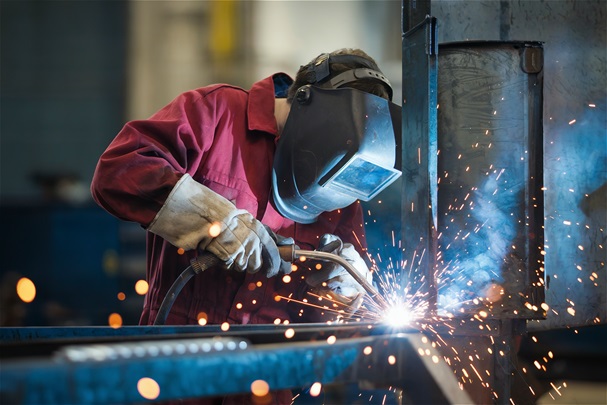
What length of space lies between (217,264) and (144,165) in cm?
33

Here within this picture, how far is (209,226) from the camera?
191 centimetres

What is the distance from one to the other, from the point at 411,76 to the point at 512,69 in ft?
0.82

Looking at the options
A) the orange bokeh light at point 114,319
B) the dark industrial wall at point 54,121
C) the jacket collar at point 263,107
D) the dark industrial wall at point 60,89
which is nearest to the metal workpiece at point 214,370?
the jacket collar at point 263,107

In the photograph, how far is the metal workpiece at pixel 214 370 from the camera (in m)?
0.86

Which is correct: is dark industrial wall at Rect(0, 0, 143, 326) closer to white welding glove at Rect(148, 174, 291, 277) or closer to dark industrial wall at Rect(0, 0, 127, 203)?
dark industrial wall at Rect(0, 0, 127, 203)

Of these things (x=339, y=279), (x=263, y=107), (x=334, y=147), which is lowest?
(x=339, y=279)

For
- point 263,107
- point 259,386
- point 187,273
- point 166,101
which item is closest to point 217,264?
point 187,273

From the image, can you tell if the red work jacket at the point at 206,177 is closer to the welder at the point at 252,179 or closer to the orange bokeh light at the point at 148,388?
the welder at the point at 252,179

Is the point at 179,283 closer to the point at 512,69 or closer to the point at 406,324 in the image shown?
the point at 406,324

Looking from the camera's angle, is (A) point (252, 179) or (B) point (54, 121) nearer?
(A) point (252, 179)

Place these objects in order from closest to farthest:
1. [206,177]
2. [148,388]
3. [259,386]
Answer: [148,388] → [259,386] → [206,177]

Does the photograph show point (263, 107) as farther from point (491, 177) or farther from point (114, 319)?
point (114, 319)

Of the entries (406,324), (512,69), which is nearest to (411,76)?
(512,69)

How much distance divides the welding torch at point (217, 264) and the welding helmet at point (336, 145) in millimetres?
215
